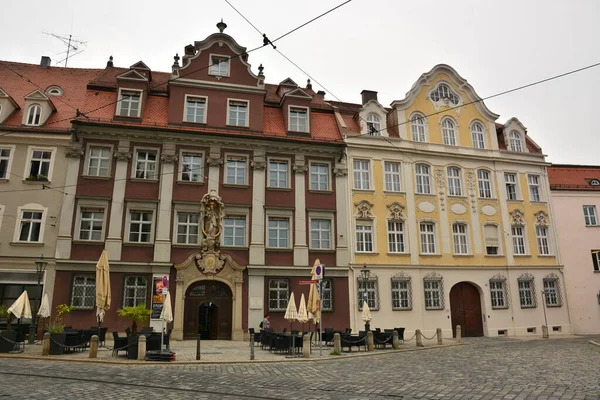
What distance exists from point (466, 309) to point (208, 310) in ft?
49.2

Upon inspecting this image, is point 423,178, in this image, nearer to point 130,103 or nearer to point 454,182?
point 454,182

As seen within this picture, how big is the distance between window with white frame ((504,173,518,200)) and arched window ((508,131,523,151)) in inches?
81.3

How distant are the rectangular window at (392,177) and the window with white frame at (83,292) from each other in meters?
16.7

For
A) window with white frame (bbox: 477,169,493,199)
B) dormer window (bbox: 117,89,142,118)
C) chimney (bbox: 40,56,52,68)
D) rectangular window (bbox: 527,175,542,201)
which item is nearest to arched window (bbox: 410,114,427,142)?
window with white frame (bbox: 477,169,493,199)

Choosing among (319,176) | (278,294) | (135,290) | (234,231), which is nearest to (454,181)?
(319,176)

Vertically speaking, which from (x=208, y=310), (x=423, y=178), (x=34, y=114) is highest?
(x=34, y=114)

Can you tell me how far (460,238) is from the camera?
27125 mm

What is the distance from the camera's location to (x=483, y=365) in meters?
13.4

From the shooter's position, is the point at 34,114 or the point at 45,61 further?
the point at 45,61

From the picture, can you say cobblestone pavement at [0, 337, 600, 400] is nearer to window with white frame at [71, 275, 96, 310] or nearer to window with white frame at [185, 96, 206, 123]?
window with white frame at [71, 275, 96, 310]

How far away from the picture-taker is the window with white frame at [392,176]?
26688mm

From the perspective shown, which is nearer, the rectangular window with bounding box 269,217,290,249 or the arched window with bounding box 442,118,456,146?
the rectangular window with bounding box 269,217,290,249

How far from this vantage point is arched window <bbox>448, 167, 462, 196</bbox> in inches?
1093

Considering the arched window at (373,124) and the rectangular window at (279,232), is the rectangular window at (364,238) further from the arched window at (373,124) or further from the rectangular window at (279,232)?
the arched window at (373,124)
